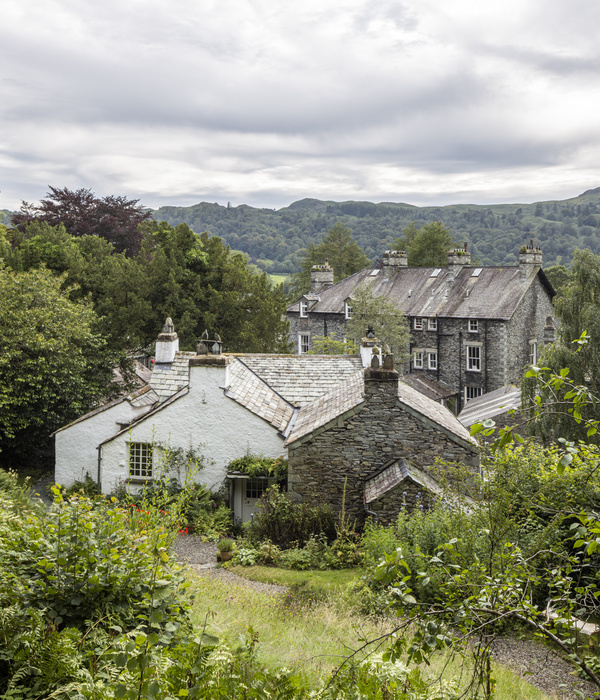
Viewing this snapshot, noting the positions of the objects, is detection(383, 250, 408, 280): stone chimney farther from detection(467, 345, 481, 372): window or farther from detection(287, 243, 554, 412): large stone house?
detection(467, 345, 481, 372): window

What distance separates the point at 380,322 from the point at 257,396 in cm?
2391

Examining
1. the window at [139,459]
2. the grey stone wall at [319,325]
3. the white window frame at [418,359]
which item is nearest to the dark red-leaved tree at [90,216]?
the grey stone wall at [319,325]

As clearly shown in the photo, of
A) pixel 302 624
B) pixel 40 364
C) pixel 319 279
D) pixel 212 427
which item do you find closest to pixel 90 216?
pixel 319 279

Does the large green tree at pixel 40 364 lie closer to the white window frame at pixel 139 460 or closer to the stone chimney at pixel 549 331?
the white window frame at pixel 139 460

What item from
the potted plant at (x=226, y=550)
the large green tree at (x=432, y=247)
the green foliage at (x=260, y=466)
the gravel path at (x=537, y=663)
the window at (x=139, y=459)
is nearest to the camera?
the gravel path at (x=537, y=663)

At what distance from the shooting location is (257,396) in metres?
19.6

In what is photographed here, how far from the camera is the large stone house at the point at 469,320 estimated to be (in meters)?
40.6

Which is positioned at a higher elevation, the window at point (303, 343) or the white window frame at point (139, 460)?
the window at point (303, 343)

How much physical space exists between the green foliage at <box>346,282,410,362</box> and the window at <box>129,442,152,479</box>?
24476 mm

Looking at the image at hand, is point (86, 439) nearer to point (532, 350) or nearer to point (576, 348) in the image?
point (576, 348)

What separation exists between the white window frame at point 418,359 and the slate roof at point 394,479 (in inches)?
1218

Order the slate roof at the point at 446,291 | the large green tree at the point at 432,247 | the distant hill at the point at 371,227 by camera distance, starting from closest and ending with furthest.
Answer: the slate roof at the point at 446,291 → the large green tree at the point at 432,247 → the distant hill at the point at 371,227

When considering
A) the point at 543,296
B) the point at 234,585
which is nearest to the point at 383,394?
the point at 234,585

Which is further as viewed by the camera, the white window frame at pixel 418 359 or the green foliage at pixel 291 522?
the white window frame at pixel 418 359
